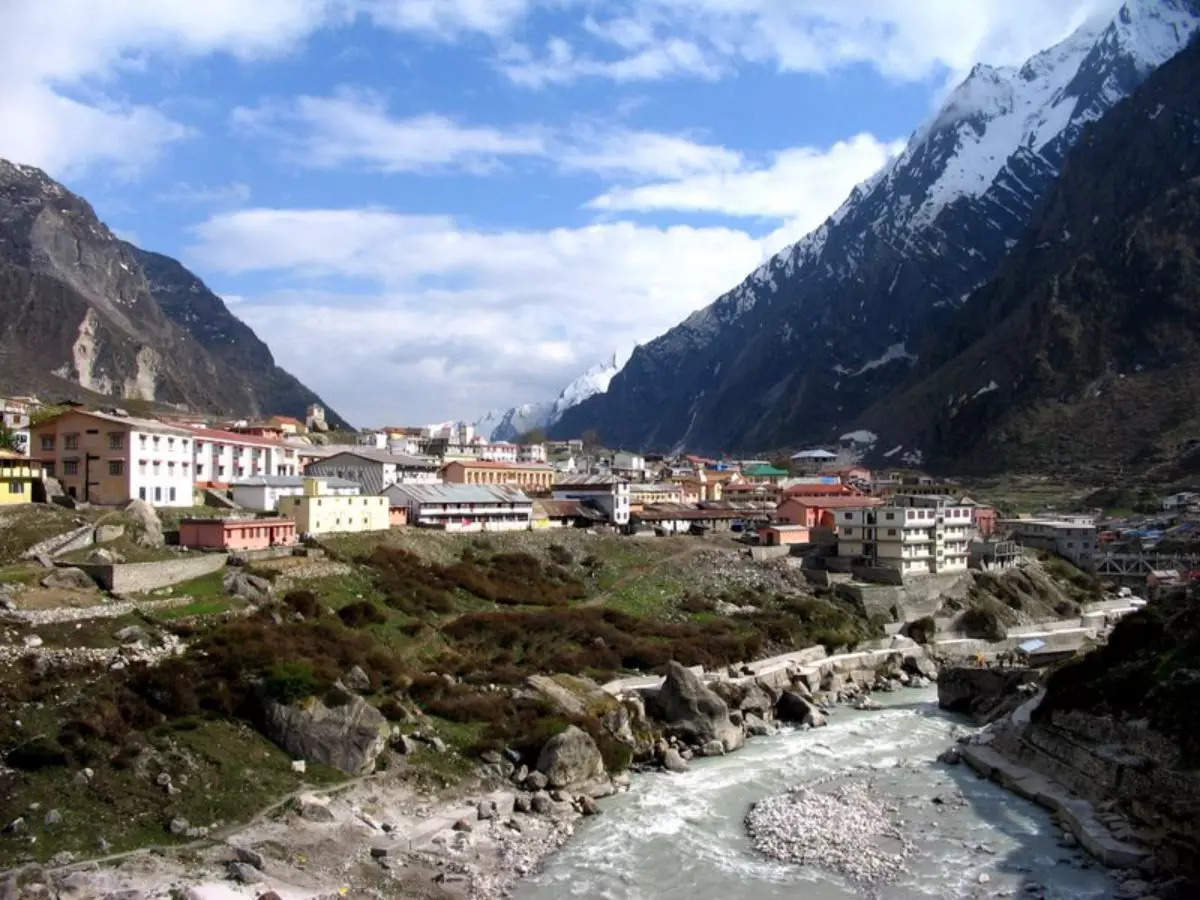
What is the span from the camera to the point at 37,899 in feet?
71.4

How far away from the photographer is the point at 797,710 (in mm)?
46500

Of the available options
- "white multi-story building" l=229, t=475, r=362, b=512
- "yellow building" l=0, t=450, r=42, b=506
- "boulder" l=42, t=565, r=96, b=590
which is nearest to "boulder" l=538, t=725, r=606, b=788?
"boulder" l=42, t=565, r=96, b=590

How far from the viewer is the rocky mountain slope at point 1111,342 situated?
488 feet

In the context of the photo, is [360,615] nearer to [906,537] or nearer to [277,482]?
[277,482]

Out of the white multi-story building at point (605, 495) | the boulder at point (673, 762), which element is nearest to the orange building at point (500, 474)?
the white multi-story building at point (605, 495)

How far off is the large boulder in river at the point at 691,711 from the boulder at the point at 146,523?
72.2ft

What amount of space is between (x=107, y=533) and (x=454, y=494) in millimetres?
25465

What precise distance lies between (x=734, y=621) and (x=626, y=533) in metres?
18.6

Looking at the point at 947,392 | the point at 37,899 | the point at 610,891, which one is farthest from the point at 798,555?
the point at 947,392

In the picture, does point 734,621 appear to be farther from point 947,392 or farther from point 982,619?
point 947,392

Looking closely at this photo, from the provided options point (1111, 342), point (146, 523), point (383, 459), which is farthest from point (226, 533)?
point (1111, 342)

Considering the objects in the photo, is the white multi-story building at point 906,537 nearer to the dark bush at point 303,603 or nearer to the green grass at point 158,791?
the dark bush at point 303,603

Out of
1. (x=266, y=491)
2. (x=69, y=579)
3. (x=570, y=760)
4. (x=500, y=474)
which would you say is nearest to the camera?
(x=570, y=760)

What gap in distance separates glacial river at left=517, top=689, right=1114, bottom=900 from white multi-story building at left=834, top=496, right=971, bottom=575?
101 ft
